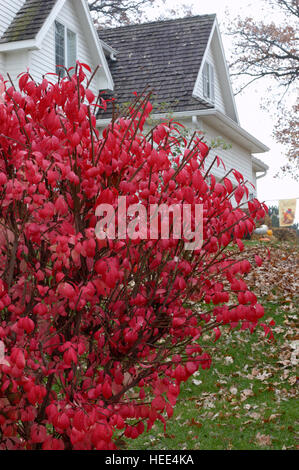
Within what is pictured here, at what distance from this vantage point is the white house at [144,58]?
15.6 m

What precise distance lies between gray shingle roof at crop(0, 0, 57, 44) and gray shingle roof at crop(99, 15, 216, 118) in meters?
3.75

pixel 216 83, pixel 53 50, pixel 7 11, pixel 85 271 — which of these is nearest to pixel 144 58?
pixel 216 83

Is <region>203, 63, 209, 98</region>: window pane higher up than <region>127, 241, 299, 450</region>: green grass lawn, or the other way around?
<region>203, 63, 209, 98</region>: window pane

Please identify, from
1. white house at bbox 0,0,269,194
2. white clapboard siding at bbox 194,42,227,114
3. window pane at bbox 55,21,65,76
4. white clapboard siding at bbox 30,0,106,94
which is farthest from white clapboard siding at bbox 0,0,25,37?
white clapboard siding at bbox 194,42,227,114

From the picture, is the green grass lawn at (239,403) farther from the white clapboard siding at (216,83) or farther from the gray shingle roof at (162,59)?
the white clapboard siding at (216,83)

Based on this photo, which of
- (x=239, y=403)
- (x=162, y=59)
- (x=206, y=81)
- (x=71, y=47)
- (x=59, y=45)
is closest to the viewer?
(x=239, y=403)

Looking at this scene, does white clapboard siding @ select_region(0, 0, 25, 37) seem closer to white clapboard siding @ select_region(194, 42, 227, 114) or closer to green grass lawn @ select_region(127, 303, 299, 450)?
white clapboard siding @ select_region(194, 42, 227, 114)

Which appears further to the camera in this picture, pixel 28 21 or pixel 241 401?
pixel 28 21

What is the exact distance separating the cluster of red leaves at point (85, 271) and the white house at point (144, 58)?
38.3 ft

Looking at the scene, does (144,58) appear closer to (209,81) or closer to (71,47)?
(209,81)

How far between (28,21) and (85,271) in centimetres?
1384

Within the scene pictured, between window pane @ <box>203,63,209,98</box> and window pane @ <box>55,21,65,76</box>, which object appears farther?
window pane @ <box>203,63,209,98</box>

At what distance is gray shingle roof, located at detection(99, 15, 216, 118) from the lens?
60.5 feet

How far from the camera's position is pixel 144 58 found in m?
20.0
